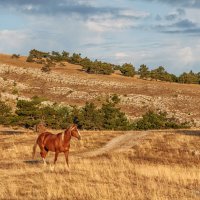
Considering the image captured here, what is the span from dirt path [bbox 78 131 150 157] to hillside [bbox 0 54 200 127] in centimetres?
4057

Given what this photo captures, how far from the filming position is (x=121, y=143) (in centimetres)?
3628

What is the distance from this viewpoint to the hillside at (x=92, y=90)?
9103 centimetres

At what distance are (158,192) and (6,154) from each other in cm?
1694

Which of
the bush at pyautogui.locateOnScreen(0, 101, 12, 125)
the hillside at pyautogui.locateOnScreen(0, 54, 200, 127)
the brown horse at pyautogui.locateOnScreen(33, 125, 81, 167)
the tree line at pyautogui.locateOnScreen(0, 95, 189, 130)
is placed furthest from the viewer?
the hillside at pyautogui.locateOnScreen(0, 54, 200, 127)

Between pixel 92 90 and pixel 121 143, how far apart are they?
6626 centimetres

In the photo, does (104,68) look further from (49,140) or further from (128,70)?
(49,140)

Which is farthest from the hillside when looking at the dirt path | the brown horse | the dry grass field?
the brown horse

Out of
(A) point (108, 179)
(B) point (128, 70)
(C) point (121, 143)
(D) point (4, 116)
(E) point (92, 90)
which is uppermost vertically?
(B) point (128, 70)

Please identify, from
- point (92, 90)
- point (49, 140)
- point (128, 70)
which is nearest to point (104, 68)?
point (128, 70)

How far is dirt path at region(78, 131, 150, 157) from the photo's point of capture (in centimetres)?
3208

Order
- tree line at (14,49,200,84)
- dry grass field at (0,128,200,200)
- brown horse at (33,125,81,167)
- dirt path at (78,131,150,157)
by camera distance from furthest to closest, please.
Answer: tree line at (14,49,200,84) < dirt path at (78,131,150,157) < brown horse at (33,125,81,167) < dry grass field at (0,128,200,200)

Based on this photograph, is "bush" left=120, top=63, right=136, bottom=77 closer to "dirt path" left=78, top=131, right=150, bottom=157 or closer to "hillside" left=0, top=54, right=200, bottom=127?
"hillside" left=0, top=54, right=200, bottom=127

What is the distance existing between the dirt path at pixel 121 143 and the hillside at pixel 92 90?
4057cm

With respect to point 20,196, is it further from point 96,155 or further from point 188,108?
point 188,108
